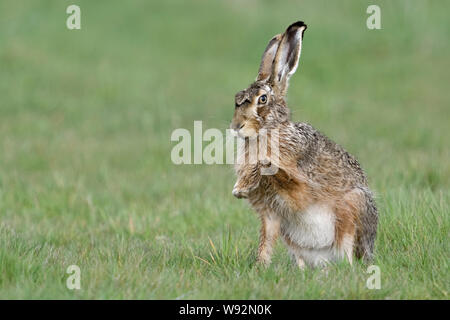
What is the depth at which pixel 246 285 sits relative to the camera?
193 inches

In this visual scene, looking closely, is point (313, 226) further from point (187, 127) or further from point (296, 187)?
point (187, 127)

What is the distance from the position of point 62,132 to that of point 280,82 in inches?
293

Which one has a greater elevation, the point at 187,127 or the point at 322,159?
the point at 187,127

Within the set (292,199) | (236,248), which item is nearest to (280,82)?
(292,199)

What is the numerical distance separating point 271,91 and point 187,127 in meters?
7.41

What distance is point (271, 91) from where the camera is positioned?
5.59 metres

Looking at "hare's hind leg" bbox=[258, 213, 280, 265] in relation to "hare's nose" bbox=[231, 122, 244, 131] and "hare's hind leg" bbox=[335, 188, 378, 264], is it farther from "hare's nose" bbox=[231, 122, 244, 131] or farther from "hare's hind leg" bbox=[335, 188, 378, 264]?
"hare's nose" bbox=[231, 122, 244, 131]

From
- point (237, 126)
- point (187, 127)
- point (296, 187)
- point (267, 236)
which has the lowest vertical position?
point (267, 236)

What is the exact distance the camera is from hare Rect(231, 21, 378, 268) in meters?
5.38

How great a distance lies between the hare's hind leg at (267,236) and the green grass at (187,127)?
0.59 feet

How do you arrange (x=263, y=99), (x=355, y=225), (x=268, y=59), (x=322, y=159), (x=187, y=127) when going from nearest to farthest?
(x=263, y=99) → (x=355, y=225) → (x=322, y=159) → (x=268, y=59) → (x=187, y=127)

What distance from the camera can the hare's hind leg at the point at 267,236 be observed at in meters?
5.48

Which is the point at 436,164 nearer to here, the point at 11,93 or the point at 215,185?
the point at 215,185

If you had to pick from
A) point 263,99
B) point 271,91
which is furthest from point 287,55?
point 263,99
